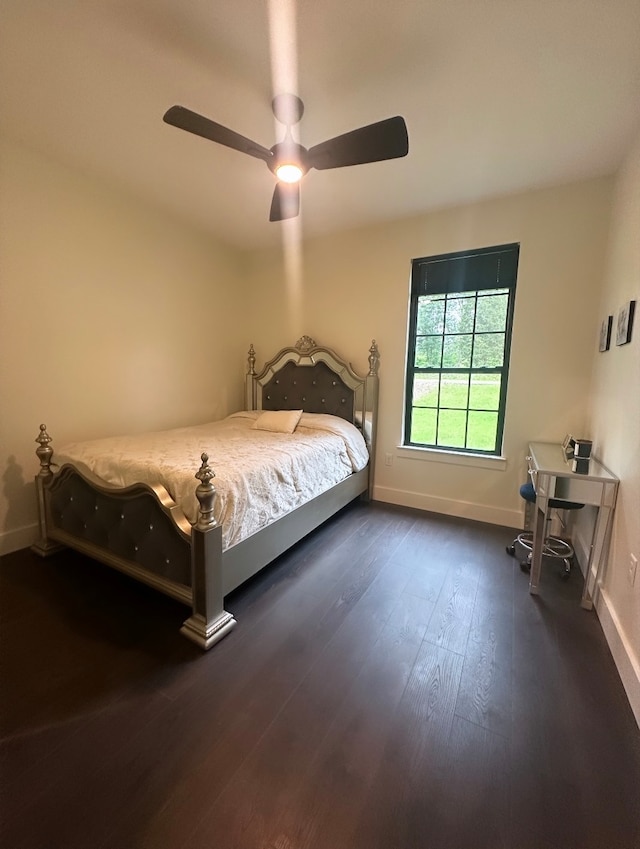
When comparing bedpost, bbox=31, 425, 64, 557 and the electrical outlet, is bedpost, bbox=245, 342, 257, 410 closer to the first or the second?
bedpost, bbox=31, 425, 64, 557

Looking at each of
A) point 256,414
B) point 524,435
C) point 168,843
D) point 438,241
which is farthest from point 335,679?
point 438,241

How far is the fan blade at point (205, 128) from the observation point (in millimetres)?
1486

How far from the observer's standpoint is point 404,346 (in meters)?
3.37

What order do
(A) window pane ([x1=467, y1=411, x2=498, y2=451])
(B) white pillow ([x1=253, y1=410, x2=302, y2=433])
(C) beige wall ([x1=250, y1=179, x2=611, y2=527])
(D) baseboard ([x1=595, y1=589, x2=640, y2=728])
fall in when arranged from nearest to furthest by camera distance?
1. (D) baseboard ([x1=595, y1=589, x2=640, y2=728])
2. (C) beige wall ([x1=250, y1=179, x2=611, y2=527])
3. (A) window pane ([x1=467, y1=411, x2=498, y2=451])
4. (B) white pillow ([x1=253, y1=410, x2=302, y2=433])

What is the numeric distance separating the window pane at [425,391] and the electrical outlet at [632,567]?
1.95 m

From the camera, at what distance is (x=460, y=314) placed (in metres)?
3.20

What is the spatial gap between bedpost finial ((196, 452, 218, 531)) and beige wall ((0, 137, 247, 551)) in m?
1.71

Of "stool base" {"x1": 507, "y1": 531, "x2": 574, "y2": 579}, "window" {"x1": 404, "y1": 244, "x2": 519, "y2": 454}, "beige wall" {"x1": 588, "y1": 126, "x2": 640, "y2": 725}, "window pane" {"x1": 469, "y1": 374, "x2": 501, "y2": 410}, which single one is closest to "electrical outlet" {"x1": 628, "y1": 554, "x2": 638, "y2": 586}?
"beige wall" {"x1": 588, "y1": 126, "x2": 640, "y2": 725}

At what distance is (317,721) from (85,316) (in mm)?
2971

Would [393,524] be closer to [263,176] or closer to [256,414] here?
[256,414]

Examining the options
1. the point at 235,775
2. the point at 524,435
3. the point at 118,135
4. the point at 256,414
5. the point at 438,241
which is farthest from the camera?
the point at 256,414

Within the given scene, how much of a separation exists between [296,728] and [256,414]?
2.81m

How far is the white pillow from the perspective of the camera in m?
3.28

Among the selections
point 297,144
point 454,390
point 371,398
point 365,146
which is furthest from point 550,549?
point 297,144
